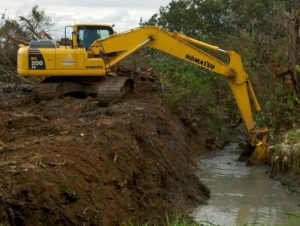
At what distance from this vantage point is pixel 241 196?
12305 millimetres

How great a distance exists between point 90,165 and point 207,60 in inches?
278

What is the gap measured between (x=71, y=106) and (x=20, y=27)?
7.92 meters

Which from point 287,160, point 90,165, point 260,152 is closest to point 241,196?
point 287,160

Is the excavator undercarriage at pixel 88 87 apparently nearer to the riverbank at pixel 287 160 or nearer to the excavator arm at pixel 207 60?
the excavator arm at pixel 207 60

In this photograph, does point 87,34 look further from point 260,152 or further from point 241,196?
point 241,196

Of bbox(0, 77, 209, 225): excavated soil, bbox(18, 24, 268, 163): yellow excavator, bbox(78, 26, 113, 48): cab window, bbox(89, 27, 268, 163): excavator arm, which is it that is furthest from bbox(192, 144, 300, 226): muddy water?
bbox(78, 26, 113, 48): cab window

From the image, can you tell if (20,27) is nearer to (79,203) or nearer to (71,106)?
(71,106)

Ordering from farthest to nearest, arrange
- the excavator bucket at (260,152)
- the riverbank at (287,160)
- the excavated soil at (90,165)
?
1. the excavator bucket at (260,152)
2. the riverbank at (287,160)
3. the excavated soil at (90,165)

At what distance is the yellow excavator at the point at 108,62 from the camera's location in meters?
15.0

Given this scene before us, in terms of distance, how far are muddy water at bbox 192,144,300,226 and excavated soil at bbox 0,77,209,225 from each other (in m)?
0.43

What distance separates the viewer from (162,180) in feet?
34.7

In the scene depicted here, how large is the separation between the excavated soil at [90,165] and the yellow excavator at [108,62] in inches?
29.9

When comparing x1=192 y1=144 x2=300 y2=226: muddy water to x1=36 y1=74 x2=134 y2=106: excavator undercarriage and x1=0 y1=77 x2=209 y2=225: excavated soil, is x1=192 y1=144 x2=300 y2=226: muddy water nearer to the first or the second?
x1=0 y1=77 x2=209 y2=225: excavated soil

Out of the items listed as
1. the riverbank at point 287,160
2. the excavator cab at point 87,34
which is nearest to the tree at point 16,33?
the excavator cab at point 87,34
